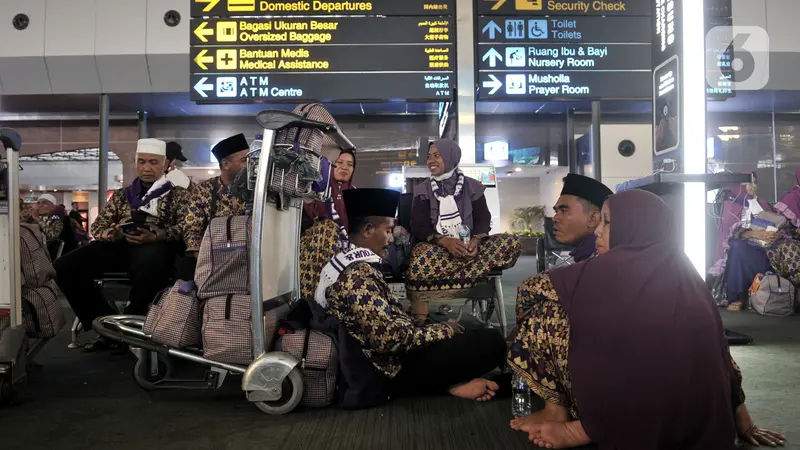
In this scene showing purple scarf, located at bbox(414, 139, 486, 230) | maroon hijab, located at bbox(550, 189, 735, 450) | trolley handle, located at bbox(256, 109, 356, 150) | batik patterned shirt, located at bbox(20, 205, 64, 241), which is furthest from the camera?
batik patterned shirt, located at bbox(20, 205, 64, 241)

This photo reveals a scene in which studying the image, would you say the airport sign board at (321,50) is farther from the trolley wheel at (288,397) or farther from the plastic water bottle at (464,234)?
the trolley wheel at (288,397)

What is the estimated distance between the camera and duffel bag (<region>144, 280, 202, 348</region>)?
2.70 meters

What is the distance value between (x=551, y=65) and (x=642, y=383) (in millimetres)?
4708

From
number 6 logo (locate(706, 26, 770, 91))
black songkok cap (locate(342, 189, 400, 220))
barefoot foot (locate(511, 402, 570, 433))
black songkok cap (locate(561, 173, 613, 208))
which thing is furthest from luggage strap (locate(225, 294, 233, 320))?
number 6 logo (locate(706, 26, 770, 91))

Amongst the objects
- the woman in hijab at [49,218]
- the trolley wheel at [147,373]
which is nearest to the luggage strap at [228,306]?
the trolley wheel at [147,373]

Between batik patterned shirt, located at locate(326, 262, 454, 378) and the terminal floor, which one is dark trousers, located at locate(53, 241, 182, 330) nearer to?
the terminal floor

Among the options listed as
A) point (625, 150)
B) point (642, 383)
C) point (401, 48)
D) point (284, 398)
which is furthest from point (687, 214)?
point (625, 150)

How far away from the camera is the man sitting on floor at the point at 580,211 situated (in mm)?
2859

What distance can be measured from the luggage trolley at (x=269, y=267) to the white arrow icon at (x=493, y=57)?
3.46 meters

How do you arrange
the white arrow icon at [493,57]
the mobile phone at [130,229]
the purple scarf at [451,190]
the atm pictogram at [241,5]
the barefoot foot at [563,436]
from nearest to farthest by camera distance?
1. the barefoot foot at [563,436]
2. the mobile phone at [130,229]
3. the purple scarf at [451,190]
4. the atm pictogram at [241,5]
5. the white arrow icon at [493,57]

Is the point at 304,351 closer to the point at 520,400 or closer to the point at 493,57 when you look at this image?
the point at 520,400

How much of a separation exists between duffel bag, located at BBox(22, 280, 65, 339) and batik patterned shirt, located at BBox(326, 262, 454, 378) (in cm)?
144

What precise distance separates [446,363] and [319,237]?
797 millimetres

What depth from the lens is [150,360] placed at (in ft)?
9.92
